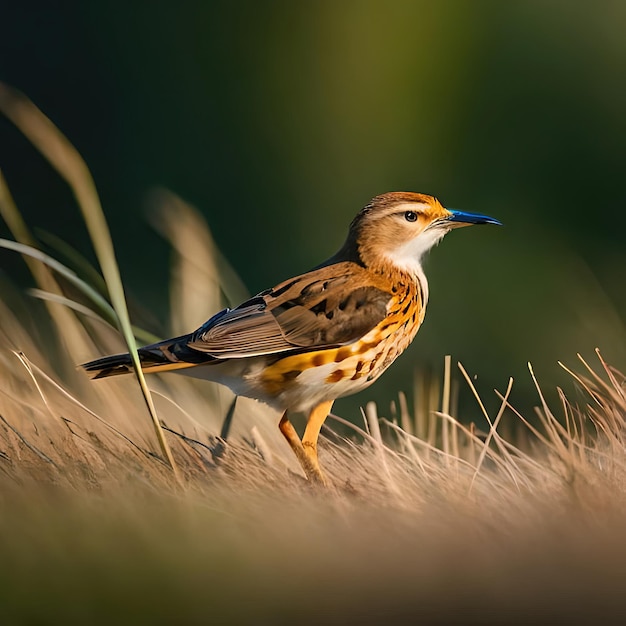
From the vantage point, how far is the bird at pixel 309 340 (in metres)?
1.58

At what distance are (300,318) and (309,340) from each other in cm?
6

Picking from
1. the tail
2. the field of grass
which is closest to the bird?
the tail

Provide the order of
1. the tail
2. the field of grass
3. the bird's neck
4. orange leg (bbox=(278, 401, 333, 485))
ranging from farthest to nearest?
the bird's neck, the tail, orange leg (bbox=(278, 401, 333, 485)), the field of grass

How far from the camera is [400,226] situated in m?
1.89

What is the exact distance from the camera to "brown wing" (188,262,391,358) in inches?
63.2

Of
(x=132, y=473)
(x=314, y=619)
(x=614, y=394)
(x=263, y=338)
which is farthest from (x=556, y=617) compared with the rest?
(x=263, y=338)

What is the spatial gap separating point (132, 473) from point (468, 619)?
0.43 meters

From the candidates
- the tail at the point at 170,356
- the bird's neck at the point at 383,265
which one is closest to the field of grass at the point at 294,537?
the tail at the point at 170,356

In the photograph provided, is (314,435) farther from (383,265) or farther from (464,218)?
(464,218)

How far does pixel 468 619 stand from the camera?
0.59 m

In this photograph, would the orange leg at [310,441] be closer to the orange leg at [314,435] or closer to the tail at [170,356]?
the orange leg at [314,435]

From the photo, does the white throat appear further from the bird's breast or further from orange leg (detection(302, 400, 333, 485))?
orange leg (detection(302, 400, 333, 485))

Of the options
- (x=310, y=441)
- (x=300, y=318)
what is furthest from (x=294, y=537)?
(x=300, y=318)

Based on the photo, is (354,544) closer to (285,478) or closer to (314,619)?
(314,619)
